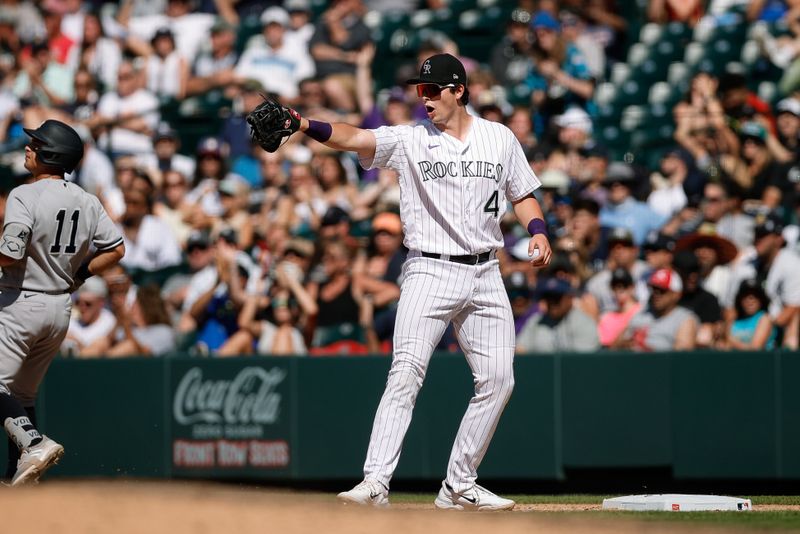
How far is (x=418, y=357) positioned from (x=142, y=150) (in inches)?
348

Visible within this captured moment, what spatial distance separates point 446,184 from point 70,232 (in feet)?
6.55

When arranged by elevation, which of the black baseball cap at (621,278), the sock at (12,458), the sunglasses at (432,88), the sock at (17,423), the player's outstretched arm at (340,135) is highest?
the sunglasses at (432,88)

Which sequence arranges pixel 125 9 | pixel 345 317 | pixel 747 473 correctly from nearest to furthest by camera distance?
1. pixel 747 473
2. pixel 345 317
3. pixel 125 9

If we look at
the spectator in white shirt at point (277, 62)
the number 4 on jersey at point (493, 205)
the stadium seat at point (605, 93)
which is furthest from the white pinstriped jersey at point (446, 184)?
the spectator in white shirt at point (277, 62)

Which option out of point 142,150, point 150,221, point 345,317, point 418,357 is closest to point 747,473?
point 345,317

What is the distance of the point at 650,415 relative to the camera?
10.3m

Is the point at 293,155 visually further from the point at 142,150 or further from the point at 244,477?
the point at 244,477

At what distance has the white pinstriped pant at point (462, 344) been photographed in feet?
20.9

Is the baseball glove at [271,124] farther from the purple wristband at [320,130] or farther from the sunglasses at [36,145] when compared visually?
the sunglasses at [36,145]

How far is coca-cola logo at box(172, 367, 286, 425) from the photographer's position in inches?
446

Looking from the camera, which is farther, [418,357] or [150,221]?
[150,221]

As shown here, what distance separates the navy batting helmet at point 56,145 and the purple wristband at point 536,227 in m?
2.40

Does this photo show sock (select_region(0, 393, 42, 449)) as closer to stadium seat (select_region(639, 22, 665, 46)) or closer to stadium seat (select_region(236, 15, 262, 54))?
A: stadium seat (select_region(639, 22, 665, 46))

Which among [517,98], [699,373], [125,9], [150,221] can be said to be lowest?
[699,373]
